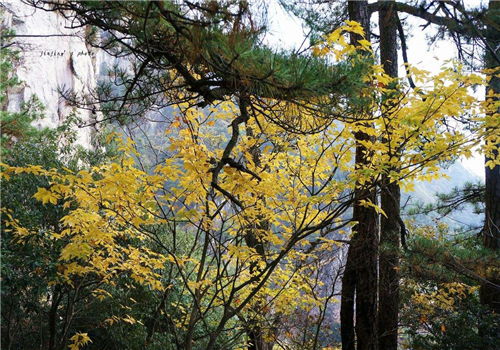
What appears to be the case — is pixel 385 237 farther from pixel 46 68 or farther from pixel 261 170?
pixel 46 68

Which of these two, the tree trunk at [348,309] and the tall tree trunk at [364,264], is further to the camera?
the tree trunk at [348,309]

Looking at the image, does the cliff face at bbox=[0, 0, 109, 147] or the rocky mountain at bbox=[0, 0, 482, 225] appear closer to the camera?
the rocky mountain at bbox=[0, 0, 482, 225]

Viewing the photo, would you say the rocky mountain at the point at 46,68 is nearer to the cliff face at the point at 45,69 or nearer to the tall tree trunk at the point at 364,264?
the cliff face at the point at 45,69

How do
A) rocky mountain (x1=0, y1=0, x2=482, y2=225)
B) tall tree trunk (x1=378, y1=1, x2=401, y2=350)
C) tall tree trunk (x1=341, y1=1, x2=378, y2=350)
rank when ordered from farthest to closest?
1. rocky mountain (x1=0, y1=0, x2=482, y2=225)
2. tall tree trunk (x1=378, y1=1, x2=401, y2=350)
3. tall tree trunk (x1=341, y1=1, x2=378, y2=350)

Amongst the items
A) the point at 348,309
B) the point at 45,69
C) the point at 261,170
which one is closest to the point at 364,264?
the point at 348,309

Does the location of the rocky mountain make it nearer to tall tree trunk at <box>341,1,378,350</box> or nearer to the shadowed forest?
the shadowed forest

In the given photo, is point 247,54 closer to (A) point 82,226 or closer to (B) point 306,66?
(B) point 306,66

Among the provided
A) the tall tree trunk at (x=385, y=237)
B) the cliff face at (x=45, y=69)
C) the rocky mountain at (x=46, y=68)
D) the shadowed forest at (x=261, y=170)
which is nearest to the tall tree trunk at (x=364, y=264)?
the shadowed forest at (x=261, y=170)

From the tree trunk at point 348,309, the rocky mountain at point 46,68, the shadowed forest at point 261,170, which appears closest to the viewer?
the shadowed forest at point 261,170

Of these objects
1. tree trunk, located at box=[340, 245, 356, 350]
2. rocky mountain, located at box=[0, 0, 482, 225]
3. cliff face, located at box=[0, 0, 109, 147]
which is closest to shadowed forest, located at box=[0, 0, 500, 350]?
tree trunk, located at box=[340, 245, 356, 350]

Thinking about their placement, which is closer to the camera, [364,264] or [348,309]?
[364,264]

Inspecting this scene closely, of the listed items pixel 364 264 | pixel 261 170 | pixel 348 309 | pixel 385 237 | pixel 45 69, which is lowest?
pixel 348 309

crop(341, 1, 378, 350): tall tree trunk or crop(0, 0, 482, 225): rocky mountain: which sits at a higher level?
crop(0, 0, 482, 225): rocky mountain

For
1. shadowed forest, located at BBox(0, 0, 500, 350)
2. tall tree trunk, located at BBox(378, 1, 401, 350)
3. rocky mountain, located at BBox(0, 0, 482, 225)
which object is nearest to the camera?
shadowed forest, located at BBox(0, 0, 500, 350)
